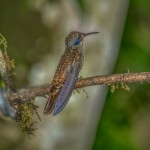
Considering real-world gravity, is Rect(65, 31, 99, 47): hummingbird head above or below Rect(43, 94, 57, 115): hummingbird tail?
above

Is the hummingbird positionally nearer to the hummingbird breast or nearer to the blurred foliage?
the hummingbird breast

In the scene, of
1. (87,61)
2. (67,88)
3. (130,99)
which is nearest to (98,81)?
(67,88)

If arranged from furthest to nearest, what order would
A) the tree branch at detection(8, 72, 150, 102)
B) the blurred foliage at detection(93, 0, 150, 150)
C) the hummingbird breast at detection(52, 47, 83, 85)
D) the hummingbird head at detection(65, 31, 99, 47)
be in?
the blurred foliage at detection(93, 0, 150, 150) < the hummingbird head at detection(65, 31, 99, 47) < the hummingbird breast at detection(52, 47, 83, 85) < the tree branch at detection(8, 72, 150, 102)

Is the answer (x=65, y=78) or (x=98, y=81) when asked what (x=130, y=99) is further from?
(x=98, y=81)

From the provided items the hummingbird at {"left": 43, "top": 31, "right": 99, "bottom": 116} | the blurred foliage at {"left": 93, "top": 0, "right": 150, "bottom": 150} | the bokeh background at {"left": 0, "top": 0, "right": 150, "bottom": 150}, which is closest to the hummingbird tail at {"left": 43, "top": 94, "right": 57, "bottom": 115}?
the hummingbird at {"left": 43, "top": 31, "right": 99, "bottom": 116}

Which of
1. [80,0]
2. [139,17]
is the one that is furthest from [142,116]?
[80,0]

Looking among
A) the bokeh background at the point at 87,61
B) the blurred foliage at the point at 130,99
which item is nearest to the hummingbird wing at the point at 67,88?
the bokeh background at the point at 87,61

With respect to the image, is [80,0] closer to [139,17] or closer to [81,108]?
[81,108]
